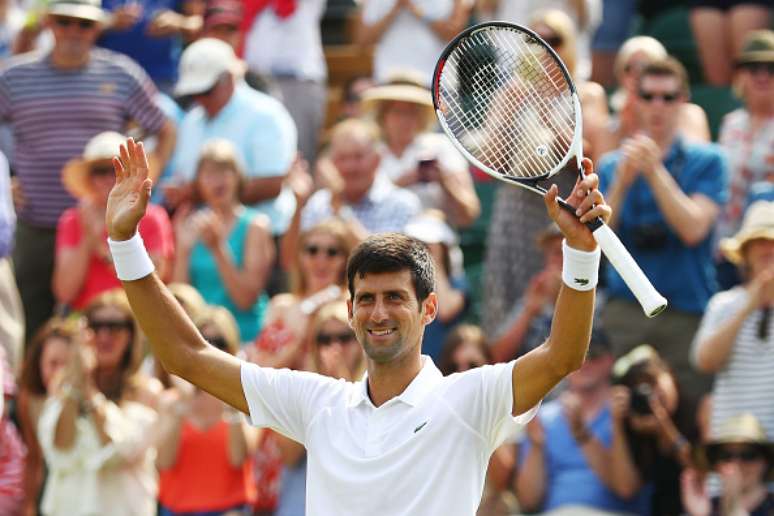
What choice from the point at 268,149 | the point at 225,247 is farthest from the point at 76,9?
the point at 225,247

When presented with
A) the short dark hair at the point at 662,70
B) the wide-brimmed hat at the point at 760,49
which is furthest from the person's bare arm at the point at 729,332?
the wide-brimmed hat at the point at 760,49

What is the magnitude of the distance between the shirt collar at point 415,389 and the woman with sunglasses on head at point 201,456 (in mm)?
3415

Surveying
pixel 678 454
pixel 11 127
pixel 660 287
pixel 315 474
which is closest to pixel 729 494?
pixel 678 454

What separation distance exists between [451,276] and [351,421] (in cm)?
460

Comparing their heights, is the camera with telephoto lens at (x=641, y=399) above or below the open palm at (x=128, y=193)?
below

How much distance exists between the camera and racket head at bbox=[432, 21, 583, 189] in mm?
5055

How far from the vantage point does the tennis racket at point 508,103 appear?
16.5ft

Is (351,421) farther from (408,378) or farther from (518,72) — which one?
(518,72)

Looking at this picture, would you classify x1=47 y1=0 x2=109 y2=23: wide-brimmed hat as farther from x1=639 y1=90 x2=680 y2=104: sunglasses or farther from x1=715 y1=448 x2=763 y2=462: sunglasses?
x1=715 y1=448 x2=763 y2=462: sunglasses

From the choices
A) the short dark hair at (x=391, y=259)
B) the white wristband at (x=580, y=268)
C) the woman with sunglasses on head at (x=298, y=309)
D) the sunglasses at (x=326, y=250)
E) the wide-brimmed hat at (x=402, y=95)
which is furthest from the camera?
the wide-brimmed hat at (x=402, y=95)

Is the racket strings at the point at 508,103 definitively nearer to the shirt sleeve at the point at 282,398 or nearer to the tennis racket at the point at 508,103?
the tennis racket at the point at 508,103

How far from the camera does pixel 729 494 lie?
310 inches

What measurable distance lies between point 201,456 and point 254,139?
2693 mm

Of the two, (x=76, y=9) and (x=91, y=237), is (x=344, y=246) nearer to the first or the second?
(x=91, y=237)
